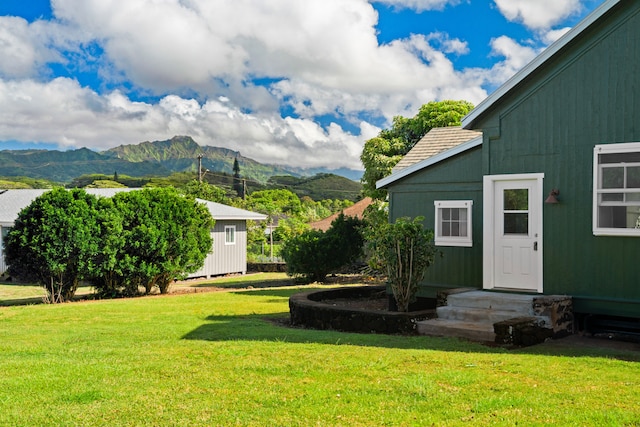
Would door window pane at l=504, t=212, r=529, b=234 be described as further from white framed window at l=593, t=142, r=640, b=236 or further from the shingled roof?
the shingled roof

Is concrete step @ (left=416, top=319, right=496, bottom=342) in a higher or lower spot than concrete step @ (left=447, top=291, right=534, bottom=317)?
lower

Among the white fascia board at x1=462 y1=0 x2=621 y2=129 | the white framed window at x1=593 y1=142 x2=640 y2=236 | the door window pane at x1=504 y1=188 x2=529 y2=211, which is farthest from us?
the door window pane at x1=504 y1=188 x2=529 y2=211

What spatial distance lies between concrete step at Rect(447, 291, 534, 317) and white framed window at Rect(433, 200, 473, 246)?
1363 millimetres

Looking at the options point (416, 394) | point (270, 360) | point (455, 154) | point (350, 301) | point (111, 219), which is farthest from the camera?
point (111, 219)

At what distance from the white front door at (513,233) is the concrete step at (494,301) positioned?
37 centimetres

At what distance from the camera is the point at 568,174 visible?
10.8 metres

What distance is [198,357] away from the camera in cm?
830

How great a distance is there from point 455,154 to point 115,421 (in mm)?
9086

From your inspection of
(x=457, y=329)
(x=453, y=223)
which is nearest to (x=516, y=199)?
(x=453, y=223)

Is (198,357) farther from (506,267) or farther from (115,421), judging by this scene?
(506,267)

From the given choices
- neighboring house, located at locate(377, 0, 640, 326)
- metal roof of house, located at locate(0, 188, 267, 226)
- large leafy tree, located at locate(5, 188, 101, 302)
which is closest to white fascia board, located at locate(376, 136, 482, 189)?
neighboring house, located at locate(377, 0, 640, 326)

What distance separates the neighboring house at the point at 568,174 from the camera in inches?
400

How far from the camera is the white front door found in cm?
1119

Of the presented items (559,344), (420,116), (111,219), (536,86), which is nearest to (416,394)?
(559,344)
